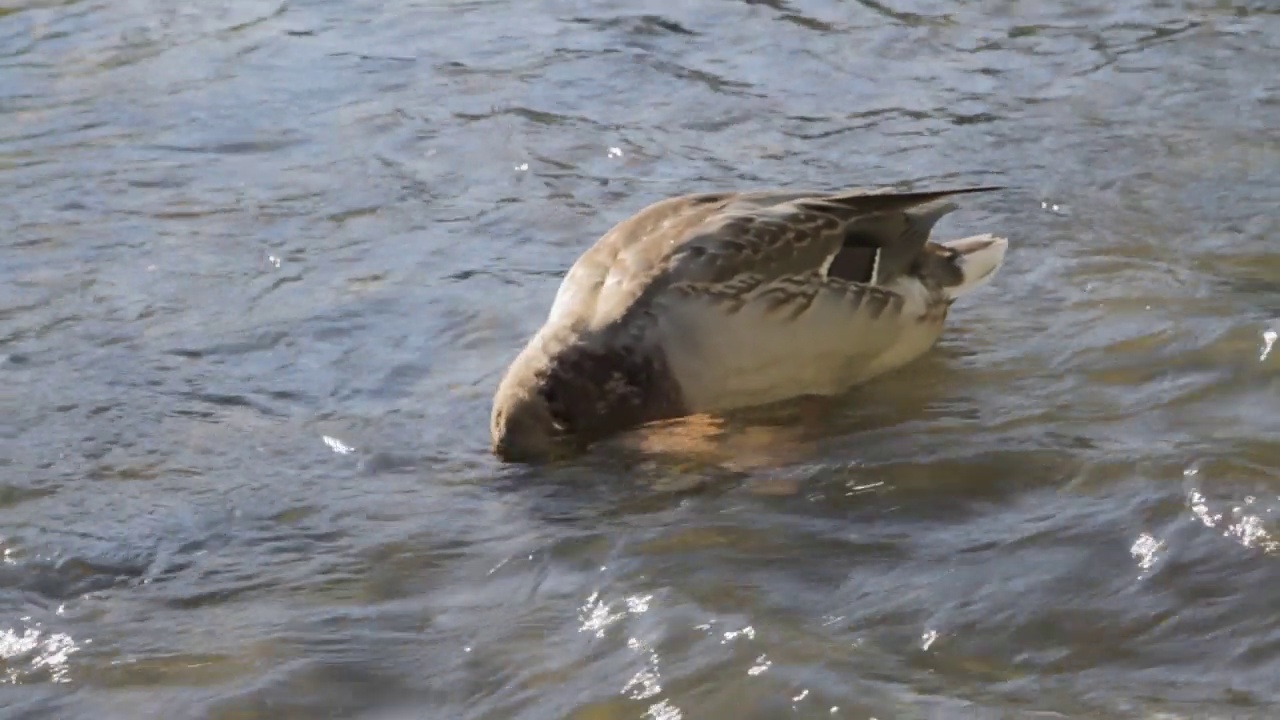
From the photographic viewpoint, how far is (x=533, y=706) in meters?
3.82

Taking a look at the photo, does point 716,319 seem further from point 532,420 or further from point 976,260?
point 976,260

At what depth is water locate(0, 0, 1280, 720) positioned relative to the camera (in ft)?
13.0

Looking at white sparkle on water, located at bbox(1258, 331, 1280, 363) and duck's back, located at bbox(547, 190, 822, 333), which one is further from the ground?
duck's back, located at bbox(547, 190, 822, 333)

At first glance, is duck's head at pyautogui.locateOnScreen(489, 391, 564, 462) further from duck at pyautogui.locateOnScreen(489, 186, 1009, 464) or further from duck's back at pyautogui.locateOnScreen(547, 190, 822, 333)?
duck's back at pyautogui.locateOnScreen(547, 190, 822, 333)

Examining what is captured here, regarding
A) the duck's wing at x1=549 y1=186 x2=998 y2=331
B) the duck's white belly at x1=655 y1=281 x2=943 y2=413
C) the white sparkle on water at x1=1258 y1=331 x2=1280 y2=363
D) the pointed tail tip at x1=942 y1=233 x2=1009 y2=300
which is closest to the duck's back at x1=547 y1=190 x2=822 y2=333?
the duck's wing at x1=549 y1=186 x2=998 y2=331

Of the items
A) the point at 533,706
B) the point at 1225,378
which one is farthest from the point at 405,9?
the point at 533,706

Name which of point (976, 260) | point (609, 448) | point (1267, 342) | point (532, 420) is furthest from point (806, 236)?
point (1267, 342)

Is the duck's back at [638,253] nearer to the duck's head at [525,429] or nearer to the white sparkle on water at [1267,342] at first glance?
the duck's head at [525,429]

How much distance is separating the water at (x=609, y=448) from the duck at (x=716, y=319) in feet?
0.40

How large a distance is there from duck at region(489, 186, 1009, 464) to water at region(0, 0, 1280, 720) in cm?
12

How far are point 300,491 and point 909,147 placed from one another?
10.2 ft

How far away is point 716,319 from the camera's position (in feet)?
17.3

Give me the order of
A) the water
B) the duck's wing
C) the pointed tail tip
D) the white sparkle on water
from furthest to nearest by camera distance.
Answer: the pointed tail tip, the duck's wing, the white sparkle on water, the water

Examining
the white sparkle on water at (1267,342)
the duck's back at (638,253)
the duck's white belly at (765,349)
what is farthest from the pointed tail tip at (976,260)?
the white sparkle on water at (1267,342)
